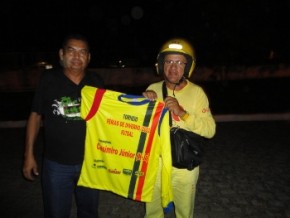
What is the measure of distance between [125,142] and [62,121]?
668 millimetres

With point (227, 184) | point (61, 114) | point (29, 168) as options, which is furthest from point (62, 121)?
point (227, 184)

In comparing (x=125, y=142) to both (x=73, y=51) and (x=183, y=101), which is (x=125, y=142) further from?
(x=73, y=51)

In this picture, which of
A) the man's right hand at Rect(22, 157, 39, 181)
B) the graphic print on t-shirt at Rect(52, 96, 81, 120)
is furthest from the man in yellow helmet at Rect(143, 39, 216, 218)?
the man's right hand at Rect(22, 157, 39, 181)

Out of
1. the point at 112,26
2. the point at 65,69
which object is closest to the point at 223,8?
the point at 65,69

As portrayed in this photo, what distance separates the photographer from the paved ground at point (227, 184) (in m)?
4.13

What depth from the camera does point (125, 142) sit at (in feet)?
8.82

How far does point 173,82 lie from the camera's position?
2.78 metres

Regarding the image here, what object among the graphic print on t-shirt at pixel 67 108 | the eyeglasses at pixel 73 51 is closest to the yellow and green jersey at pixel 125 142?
the graphic print on t-shirt at pixel 67 108

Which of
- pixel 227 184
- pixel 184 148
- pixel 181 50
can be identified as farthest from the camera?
pixel 227 184

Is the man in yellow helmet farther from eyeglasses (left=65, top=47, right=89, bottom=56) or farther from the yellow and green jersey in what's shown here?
eyeglasses (left=65, top=47, right=89, bottom=56)

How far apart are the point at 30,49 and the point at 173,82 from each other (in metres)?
30.9

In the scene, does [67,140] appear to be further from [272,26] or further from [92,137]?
[272,26]

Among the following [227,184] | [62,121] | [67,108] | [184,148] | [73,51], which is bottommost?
[227,184]

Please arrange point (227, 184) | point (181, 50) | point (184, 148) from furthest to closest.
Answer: point (227, 184)
point (181, 50)
point (184, 148)
